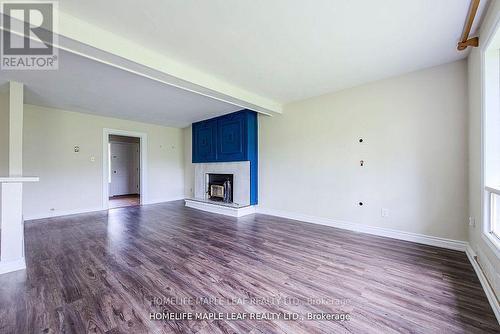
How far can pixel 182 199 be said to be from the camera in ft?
22.9

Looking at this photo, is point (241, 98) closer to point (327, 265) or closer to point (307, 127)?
point (307, 127)

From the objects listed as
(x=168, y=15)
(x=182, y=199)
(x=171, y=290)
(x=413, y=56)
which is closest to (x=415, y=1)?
(x=413, y=56)

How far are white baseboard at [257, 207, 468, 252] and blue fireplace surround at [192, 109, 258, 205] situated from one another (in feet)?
3.97

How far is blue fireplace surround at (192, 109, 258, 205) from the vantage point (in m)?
4.88

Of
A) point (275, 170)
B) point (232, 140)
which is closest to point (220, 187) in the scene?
point (232, 140)

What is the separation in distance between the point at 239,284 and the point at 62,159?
513 cm

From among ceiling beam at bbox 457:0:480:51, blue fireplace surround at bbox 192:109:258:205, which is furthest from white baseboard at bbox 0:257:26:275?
ceiling beam at bbox 457:0:480:51

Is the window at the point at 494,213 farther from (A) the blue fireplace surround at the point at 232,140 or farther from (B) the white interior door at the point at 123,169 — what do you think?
(B) the white interior door at the point at 123,169

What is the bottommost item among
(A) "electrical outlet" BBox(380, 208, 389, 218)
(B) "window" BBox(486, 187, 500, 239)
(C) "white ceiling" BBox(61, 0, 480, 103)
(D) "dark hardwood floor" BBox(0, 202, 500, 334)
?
(D) "dark hardwood floor" BBox(0, 202, 500, 334)

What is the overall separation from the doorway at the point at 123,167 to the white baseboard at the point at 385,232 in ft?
20.5

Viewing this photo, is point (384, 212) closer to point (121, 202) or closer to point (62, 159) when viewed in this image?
point (62, 159)

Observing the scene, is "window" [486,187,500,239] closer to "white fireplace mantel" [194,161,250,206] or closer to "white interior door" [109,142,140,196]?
"white fireplace mantel" [194,161,250,206]

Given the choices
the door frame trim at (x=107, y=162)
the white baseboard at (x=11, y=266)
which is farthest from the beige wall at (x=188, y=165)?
the white baseboard at (x=11, y=266)

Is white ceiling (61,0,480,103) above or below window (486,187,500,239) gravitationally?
above
